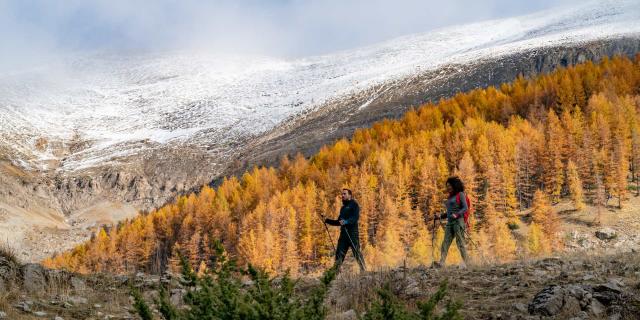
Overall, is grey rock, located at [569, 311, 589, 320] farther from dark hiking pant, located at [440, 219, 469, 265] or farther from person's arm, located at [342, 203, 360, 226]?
person's arm, located at [342, 203, 360, 226]

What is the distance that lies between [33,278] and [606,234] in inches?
2049

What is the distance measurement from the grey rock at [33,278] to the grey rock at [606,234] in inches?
2015

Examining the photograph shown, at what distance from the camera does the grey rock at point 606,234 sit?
49312 mm

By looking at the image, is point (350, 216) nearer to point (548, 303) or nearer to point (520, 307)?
point (520, 307)

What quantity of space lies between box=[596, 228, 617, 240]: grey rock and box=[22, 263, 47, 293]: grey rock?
51.2 m

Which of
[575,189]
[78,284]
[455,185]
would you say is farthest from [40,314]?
[575,189]

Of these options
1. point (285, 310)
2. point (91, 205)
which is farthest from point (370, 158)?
point (91, 205)

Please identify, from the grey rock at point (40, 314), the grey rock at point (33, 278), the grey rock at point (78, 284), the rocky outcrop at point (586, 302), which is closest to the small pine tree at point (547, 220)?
the rocky outcrop at point (586, 302)

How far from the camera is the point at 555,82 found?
331 ft

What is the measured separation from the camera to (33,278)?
9062 mm

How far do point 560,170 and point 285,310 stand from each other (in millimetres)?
69995

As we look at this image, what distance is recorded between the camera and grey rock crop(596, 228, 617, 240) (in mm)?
49312

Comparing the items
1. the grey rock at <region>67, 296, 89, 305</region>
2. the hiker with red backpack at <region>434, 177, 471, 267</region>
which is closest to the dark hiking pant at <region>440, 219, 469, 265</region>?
the hiker with red backpack at <region>434, 177, 471, 267</region>

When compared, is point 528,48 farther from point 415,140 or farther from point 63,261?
point 63,261
